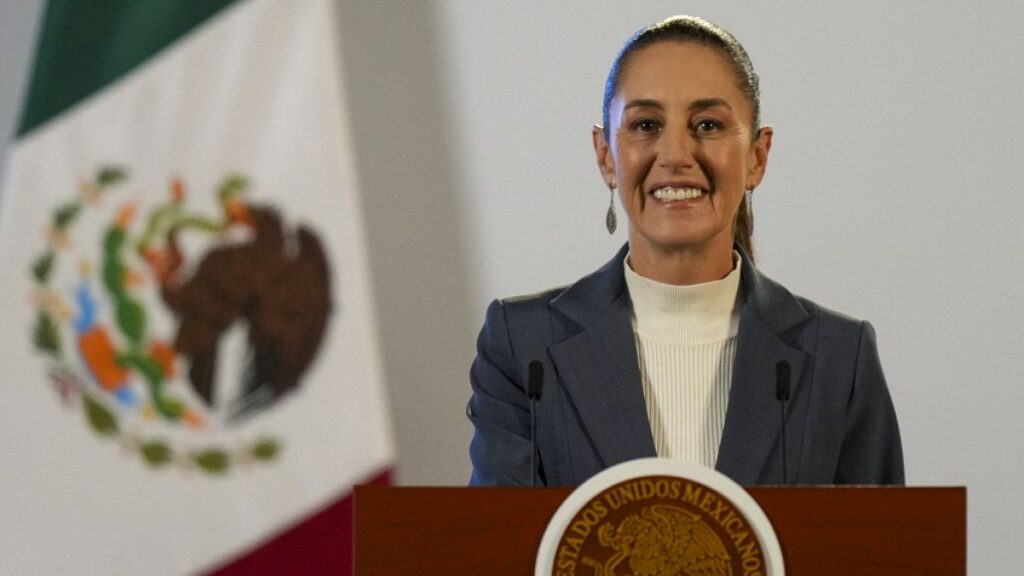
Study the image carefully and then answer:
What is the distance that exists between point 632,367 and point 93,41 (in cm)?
204

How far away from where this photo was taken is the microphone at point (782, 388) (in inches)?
64.6

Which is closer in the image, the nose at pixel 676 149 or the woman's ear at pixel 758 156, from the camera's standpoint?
the nose at pixel 676 149

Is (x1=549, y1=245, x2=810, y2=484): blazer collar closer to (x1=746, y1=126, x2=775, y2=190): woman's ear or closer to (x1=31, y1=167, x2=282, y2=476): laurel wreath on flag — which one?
(x1=746, y1=126, x2=775, y2=190): woman's ear

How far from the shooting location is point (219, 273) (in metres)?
3.15

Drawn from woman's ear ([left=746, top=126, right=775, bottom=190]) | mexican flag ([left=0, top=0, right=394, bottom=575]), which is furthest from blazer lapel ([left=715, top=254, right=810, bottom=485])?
mexican flag ([left=0, top=0, right=394, bottom=575])

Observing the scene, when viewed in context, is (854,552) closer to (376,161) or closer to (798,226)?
(798,226)

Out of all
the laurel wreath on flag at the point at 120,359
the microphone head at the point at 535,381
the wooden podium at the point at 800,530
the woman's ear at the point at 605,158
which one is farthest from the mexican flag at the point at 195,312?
the wooden podium at the point at 800,530

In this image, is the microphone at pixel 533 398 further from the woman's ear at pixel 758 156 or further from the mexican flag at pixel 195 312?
the mexican flag at pixel 195 312

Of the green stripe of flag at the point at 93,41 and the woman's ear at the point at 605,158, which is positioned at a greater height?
the green stripe of flag at the point at 93,41

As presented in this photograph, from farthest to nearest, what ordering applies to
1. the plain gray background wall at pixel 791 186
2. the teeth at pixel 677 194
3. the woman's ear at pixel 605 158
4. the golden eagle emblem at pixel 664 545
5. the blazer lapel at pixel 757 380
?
the plain gray background wall at pixel 791 186 < the woman's ear at pixel 605 158 < the teeth at pixel 677 194 < the blazer lapel at pixel 757 380 < the golden eagle emblem at pixel 664 545

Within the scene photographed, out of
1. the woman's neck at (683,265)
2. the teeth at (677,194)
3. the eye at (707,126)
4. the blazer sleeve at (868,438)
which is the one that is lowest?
the blazer sleeve at (868,438)

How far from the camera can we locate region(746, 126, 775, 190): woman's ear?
5.95 feet

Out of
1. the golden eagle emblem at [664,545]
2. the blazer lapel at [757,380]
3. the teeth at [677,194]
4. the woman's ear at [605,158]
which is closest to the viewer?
the golden eagle emblem at [664,545]

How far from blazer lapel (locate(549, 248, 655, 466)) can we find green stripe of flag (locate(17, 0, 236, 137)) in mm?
1795
